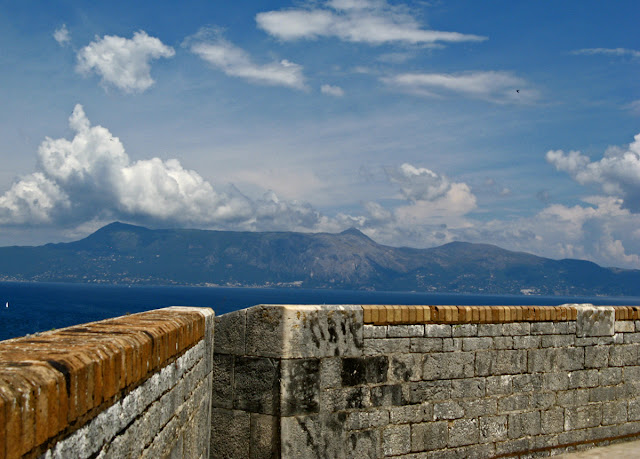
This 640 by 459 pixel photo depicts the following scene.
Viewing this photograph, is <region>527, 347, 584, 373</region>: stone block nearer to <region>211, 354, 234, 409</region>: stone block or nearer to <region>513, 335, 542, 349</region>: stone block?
<region>513, 335, 542, 349</region>: stone block

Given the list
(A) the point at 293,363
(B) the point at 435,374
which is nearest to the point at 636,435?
(B) the point at 435,374

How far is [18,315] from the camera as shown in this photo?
83.2m

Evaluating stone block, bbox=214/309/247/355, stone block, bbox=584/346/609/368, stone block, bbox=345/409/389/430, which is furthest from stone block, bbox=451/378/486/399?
stone block, bbox=214/309/247/355

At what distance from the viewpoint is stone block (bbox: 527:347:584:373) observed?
268 inches

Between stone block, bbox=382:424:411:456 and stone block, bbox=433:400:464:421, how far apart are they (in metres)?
0.38

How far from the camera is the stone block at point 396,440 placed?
5.91 metres

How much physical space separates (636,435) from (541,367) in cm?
219

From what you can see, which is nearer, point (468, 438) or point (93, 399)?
point (93, 399)

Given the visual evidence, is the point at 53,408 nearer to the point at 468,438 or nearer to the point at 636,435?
the point at 468,438

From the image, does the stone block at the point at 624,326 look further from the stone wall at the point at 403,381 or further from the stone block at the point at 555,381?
the stone block at the point at 555,381

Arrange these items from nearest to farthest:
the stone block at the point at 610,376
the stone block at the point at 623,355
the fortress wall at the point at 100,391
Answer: the fortress wall at the point at 100,391, the stone block at the point at 610,376, the stone block at the point at 623,355

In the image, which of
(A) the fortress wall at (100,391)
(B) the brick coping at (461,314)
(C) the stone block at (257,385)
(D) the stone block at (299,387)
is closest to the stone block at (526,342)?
(B) the brick coping at (461,314)

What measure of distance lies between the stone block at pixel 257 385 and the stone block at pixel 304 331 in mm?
110

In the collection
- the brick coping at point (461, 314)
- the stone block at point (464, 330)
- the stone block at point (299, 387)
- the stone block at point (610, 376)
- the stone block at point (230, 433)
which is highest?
the brick coping at point (461, 314)
